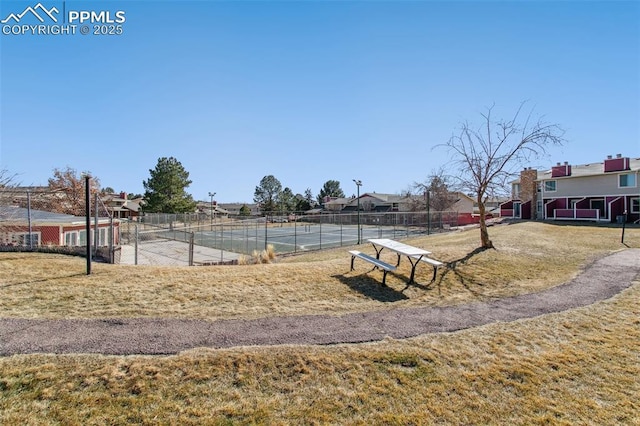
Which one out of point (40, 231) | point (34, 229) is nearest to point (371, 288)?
point (34, 229)

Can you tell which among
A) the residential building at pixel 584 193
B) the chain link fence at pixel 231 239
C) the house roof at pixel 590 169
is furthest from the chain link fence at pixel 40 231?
the house roof at pixel 590 169

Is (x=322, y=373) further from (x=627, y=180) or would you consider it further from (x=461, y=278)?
(x=627, y=180)

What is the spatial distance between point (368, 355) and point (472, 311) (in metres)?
3.15

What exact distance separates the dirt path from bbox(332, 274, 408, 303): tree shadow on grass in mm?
846

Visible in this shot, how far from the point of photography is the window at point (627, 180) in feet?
90.0

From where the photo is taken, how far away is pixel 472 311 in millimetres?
6375

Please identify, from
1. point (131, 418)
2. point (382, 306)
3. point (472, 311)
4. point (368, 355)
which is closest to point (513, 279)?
point (472, 311)

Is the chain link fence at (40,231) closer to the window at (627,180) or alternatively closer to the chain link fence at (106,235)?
the chain link fence at (106,235)

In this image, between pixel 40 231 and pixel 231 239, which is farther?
pixel 231 239

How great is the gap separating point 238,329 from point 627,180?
36.3 metres

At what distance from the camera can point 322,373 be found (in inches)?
152

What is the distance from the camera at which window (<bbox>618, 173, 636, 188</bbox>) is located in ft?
90.0

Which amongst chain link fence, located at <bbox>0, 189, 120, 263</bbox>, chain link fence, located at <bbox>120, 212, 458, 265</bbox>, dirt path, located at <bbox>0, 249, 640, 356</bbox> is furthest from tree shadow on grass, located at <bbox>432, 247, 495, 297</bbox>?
chain link fence, located at <bbox>0, 189, 120, 263</bbox>

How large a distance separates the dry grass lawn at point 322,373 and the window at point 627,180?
28980 mm
